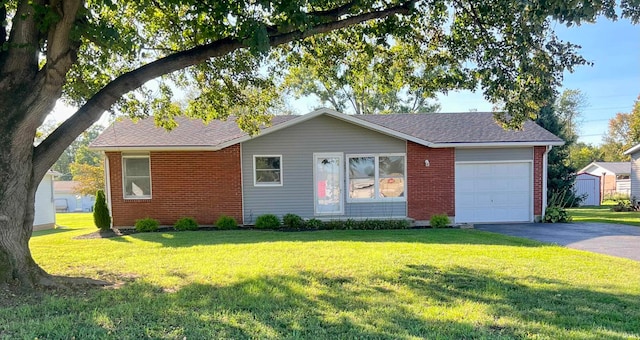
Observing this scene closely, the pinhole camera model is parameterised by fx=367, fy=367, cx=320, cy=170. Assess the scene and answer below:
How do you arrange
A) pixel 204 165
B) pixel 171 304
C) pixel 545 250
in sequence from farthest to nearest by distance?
pixel 204 165 → pixel 545 250 → pixel 171 304

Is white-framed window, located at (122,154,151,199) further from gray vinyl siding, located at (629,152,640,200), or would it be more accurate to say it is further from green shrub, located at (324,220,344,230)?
gray vinyl siding, located at (629,152,640,200)

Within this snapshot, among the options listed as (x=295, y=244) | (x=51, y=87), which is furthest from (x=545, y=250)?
(x=51, y=87)

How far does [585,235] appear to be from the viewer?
10000 mm

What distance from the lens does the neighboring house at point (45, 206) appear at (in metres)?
17.3

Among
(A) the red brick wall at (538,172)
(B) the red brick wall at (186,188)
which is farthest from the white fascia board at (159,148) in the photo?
(A) the red brick wall at (538,172)

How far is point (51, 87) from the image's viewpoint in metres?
4.93

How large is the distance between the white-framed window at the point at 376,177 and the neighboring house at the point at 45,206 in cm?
1478

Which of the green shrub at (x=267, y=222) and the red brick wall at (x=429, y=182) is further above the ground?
the red brick wall at (x=429, y=182)

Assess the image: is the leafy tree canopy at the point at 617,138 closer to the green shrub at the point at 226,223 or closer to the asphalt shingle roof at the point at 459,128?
the asphalt shingle roof at the point at 459,128

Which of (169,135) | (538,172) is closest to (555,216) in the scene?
(538,172)

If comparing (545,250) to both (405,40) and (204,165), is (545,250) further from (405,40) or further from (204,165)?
(204,165)

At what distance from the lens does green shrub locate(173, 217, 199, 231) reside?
11.9 meters

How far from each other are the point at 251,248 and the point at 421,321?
513 cm

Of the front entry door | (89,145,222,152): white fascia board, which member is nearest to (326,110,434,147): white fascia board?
the front entry door
